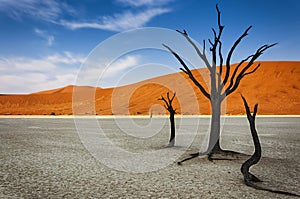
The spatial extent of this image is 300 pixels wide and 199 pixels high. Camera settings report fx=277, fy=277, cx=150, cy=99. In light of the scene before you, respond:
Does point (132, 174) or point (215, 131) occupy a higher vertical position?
point (215, 131)

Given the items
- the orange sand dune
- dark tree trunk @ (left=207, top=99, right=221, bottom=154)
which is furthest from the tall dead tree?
the orange sand dune

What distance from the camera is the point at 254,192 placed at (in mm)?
4918

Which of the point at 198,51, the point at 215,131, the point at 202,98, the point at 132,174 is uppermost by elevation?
the point at 202,98

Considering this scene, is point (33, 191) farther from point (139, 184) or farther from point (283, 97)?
point (283, 97)

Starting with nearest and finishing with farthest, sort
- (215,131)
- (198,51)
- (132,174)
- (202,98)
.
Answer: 1. (132,174)
2. (215,131)
3. (198,51)
4. (202,98)

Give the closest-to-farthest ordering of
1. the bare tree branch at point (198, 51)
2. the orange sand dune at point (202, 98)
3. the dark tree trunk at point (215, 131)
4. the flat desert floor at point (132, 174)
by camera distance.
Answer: the flat desert floor at point (132, 174) < the dark tree trunk at point (215, 131) < the bare tree branch at point (198, 51) < the orange sand dune at point (202, 98)

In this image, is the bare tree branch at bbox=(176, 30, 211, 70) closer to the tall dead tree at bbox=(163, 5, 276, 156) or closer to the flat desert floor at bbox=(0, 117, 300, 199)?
the tall dead tree at bbox=(163, 5, 276, 156)

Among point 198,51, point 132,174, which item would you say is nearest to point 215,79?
point 198,51

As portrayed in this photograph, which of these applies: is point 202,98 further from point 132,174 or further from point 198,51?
point 132,174

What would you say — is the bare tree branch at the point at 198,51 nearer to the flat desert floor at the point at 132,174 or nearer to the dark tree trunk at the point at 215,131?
the dark tree trunk at the point at 215,131

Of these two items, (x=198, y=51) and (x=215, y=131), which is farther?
(x=198, y=51)

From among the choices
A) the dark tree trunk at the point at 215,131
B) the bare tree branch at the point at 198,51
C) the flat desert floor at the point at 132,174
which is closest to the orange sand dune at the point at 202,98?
the bare tree branch at the point at 198,51

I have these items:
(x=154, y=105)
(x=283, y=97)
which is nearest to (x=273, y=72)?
(x=283, y=97)

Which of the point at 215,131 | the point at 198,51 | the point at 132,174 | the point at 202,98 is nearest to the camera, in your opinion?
→ the point at 132,174
